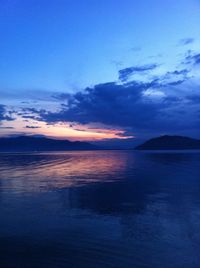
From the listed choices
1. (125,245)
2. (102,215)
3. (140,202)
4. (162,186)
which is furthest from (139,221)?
(162,186)

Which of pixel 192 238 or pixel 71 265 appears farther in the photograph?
pixel 192 238

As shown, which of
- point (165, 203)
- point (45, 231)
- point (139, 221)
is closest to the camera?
point (45, 231)

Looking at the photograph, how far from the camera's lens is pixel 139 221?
17703 millimetres

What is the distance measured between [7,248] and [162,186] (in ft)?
68.9

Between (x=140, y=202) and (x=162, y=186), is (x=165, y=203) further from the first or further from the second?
(x=162, y=186)

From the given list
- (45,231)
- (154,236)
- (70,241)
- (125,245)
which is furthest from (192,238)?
(45,231)

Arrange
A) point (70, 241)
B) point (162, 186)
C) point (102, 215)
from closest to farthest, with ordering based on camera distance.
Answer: point (70, 241)
point (102, 215)
point (162, 186)

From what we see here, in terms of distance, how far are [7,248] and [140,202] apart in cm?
1176

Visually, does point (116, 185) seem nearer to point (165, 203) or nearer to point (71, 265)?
point (165, 203)

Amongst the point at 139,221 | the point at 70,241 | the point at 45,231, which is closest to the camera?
the point at 70,241

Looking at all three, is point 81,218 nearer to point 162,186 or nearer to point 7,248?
point 7,248

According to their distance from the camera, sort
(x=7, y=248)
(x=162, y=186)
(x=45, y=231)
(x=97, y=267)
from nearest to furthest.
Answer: (x=97, y=267), (x=7, y=248), (x=45, y=231), (x=162, y=186)

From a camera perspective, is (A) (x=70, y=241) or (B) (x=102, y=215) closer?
(A) (x=70, y=241)

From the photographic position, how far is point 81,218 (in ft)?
60.5
